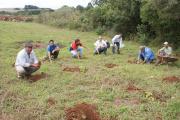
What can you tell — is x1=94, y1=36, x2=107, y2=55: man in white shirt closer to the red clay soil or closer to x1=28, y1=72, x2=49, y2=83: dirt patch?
x1=28, y1=72, x2=49, y2=83: dirt patch

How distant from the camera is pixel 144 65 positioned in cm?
1600

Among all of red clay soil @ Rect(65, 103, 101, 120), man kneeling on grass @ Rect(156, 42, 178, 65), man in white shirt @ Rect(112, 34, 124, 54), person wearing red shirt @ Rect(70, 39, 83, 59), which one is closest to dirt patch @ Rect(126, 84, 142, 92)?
red clay soil @ Rect(65, 103, 101, 120)

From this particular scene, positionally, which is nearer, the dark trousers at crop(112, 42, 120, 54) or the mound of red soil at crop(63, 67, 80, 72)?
the mound of red soil at crop(63, 67, 80, 72)

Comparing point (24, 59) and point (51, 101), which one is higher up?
point (24, 59)

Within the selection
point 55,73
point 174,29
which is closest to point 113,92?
point 55,73

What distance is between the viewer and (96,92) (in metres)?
11.1

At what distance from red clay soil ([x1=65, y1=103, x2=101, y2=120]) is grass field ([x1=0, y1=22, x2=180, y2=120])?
171 mm

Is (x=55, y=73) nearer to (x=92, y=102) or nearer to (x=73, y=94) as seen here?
(x=73, y=94)

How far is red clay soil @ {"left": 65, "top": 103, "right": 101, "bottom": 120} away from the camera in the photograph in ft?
28.6

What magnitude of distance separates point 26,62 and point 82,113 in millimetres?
4286

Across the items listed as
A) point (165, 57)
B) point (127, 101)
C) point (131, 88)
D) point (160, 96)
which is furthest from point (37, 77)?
point (165, 57)

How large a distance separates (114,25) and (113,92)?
Answer: 64.9 feet

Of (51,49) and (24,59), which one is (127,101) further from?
(51,49)

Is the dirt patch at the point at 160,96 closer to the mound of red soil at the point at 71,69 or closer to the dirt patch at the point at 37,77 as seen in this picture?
the dirt patch at the point at 37,77
